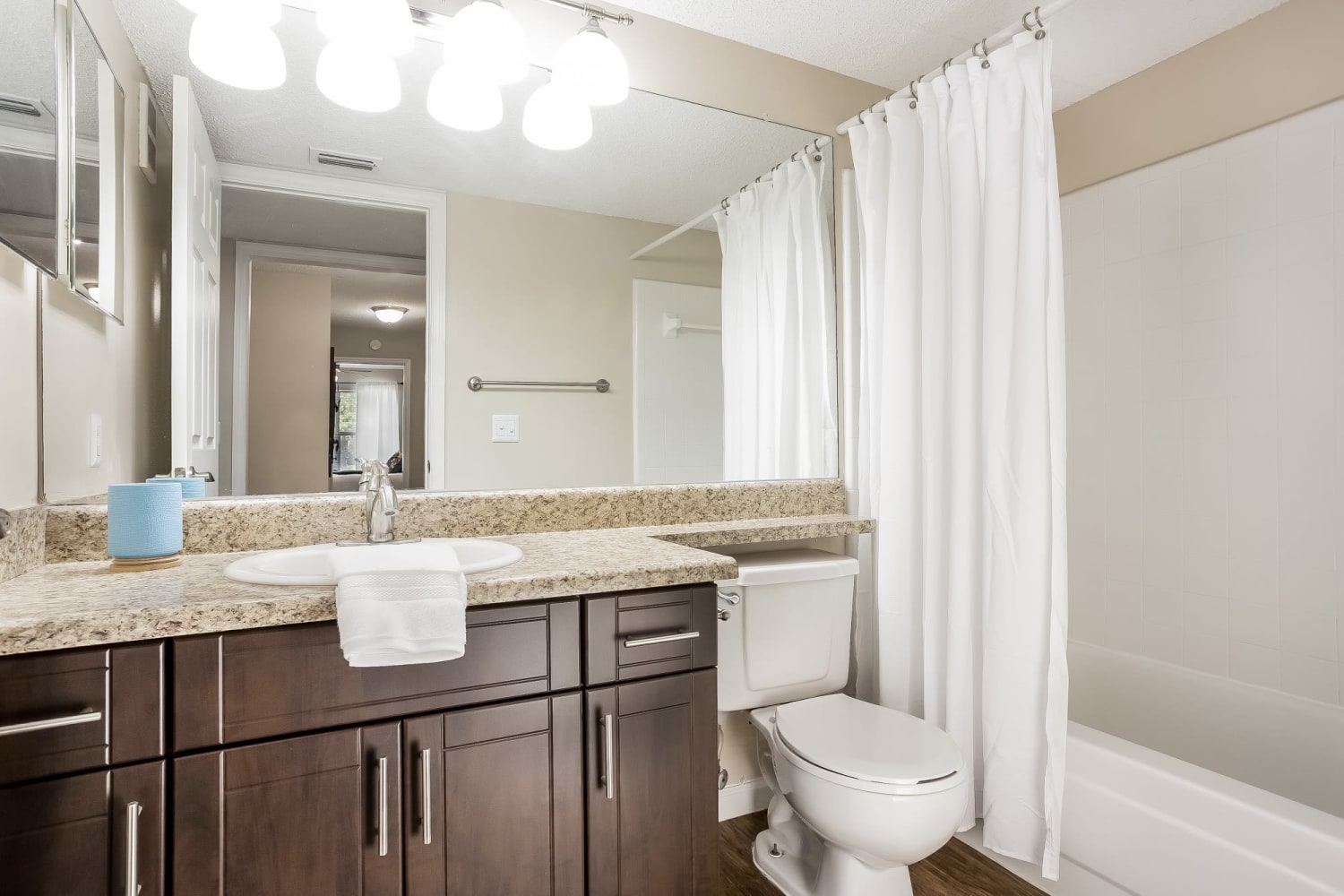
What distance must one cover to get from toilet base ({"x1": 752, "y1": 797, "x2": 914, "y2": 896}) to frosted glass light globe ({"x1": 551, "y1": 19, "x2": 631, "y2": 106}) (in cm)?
192

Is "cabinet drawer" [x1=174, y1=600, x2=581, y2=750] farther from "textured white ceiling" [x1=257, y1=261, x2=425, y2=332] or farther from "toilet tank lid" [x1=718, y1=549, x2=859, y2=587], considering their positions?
"textured white ceiling" [x1=257, y1=261, x2=425, y2=332]

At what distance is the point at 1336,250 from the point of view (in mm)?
1902

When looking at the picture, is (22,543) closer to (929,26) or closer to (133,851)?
(133,851)

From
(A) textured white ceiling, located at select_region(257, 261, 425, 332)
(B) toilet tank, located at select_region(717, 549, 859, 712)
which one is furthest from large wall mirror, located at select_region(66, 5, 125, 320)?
(B) toilet tank, located at select_region(717, 549, 859, 712)

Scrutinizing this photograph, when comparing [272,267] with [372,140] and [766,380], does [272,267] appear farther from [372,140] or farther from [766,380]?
[766,380]

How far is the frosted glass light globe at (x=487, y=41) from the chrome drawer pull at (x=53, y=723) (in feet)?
4.83

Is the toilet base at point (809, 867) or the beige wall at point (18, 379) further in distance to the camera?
the toilet base at point (809, 867)

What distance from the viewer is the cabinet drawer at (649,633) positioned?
116 centimetres

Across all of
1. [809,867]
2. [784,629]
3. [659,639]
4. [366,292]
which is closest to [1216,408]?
[784,629]

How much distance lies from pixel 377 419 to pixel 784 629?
1.14 m

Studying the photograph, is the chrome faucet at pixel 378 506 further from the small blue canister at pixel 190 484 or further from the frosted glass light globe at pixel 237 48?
the frosted glass light globe at pixel 237 48

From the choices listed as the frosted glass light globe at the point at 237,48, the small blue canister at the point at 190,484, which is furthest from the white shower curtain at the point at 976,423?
the small blue canister at the point at 190,484

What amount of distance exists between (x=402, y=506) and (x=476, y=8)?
1149 millimetres

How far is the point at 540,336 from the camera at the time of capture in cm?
177
